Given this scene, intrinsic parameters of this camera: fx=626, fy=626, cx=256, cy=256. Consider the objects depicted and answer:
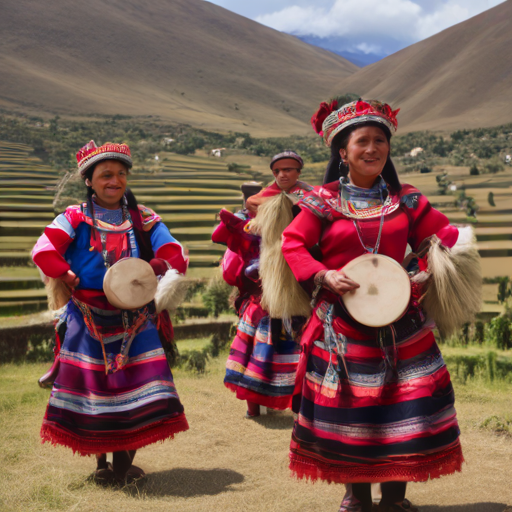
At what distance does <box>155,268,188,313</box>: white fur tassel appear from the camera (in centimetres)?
370

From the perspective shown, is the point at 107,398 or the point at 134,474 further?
the point at 134,474

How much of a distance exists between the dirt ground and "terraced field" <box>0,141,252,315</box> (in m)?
2.35

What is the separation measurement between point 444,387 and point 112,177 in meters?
2.19

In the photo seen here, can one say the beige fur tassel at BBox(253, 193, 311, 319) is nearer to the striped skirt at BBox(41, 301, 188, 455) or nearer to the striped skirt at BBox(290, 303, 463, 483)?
the striped skirt at BBox(290, 303, 463, 483)

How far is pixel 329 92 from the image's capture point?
19.1m

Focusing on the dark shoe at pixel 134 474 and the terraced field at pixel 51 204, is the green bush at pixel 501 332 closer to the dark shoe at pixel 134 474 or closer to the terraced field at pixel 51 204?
the terraced field at pixel 51 204

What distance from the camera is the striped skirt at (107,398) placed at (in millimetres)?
3451

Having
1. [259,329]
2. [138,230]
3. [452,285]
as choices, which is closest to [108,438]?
[138,230]

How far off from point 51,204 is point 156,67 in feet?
31.9

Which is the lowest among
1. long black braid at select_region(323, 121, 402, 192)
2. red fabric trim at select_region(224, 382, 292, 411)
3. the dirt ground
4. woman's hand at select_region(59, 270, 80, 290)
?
the dirt ground

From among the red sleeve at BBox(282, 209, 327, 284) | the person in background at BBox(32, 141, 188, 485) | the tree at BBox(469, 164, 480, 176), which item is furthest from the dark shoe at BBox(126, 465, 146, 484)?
the tree at BBox(469, 164, 480, 176)

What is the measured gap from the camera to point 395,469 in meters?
2.62

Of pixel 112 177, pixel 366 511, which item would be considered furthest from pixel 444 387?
pixel 112 177

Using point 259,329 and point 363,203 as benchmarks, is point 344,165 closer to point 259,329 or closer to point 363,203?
point 363,203
